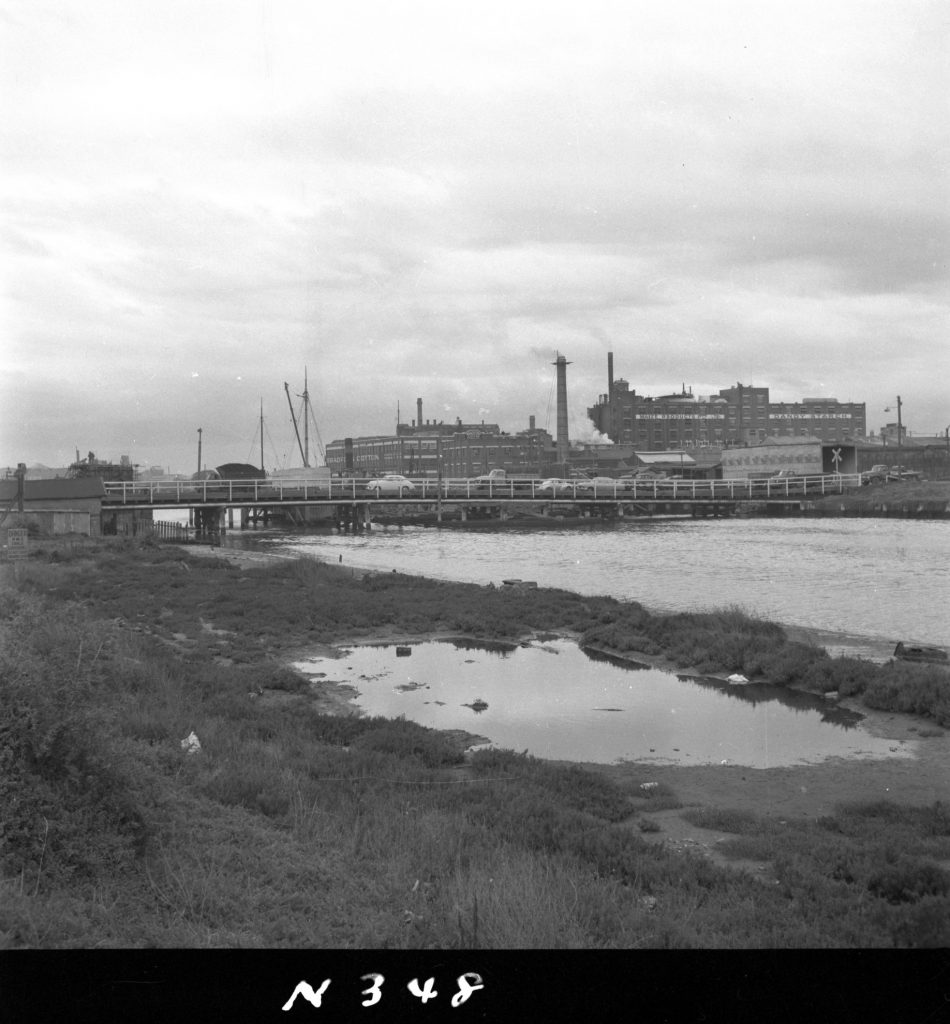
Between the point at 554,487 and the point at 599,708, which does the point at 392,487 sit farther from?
the point at 599,708

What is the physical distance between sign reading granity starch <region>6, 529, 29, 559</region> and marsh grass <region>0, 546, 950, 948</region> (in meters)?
21.9

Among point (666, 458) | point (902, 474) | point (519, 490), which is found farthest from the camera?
point (666, 458)

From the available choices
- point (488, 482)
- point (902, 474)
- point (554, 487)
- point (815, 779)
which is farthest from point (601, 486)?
point (815, 779)

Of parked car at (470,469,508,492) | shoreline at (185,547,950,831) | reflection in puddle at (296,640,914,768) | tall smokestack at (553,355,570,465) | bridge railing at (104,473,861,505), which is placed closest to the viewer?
shoreline at (185,547,950,831)

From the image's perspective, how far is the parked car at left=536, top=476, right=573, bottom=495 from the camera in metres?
94.8

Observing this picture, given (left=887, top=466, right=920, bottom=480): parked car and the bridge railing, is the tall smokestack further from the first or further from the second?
Answer: (left=887, top=466, right=920, bottom=480): parked car

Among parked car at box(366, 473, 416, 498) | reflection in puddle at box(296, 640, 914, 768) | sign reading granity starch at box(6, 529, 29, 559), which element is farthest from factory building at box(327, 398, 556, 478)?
reflection in puddle at box(296, 640, 914, 768)

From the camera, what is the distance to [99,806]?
6441 millimetres

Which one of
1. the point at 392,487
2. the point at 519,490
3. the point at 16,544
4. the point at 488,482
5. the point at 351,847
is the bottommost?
the point at 351,847

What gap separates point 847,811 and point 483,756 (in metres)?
3.98

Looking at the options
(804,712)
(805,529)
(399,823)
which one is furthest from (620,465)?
(399,823)

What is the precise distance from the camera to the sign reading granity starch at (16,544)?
103ft

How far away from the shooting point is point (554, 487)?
9494 centimetres

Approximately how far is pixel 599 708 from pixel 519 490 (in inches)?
3194
